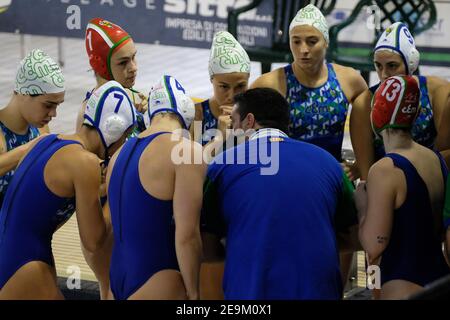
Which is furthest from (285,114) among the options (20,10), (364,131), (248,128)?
(20,10)

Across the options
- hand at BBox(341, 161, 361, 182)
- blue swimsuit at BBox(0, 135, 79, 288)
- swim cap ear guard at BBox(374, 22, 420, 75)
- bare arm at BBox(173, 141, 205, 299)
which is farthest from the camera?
hand at BBox(341, 161, 361, 182)

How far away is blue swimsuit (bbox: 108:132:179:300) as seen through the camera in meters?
3.58

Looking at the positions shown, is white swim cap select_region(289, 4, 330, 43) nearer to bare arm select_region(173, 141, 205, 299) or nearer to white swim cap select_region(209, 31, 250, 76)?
white swim cap select_region(209, 31, 250, 76)

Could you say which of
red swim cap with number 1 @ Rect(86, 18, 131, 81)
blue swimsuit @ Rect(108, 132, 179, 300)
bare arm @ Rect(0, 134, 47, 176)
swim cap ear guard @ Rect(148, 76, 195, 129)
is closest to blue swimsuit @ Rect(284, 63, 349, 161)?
red swim cap with number 1 @ Rect(86, 18, 131, 81)

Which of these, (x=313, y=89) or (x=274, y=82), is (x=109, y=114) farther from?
(x=313, y=89)

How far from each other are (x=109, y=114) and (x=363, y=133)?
1.75m

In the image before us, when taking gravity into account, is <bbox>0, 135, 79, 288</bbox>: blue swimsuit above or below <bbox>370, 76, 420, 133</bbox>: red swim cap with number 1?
below

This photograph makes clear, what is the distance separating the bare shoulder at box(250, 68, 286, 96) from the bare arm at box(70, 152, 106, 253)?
1742 millimetres

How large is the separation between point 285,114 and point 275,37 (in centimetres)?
605

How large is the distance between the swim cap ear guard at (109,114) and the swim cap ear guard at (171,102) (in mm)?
261

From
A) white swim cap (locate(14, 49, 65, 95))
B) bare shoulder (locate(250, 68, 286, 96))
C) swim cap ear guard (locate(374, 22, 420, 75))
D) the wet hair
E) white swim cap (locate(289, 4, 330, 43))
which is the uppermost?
white swim cap (locate(289, 4, 330, 43))

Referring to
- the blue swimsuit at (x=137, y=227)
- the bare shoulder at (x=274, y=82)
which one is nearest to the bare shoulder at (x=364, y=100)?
the bare shoulder at (x=274, y=82)

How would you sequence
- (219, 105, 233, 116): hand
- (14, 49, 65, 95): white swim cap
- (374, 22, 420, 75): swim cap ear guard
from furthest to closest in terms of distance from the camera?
1. (374, 22, 420, 75): swim cap ear guard
2. (219, 105, 233, 116): hand
3. (14, 49, 65, 95): white swim cap
